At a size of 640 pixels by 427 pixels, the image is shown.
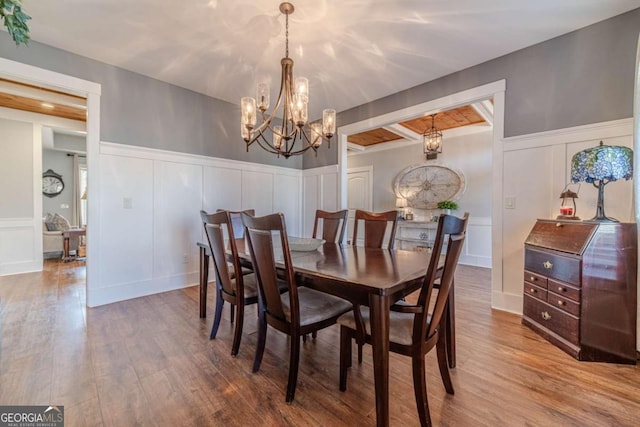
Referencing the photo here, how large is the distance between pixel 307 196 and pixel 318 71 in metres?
2.28

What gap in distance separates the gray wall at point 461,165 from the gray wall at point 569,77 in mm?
2265

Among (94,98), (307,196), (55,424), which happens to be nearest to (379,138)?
(307,196)

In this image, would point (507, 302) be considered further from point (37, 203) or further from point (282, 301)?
point (37, 203)

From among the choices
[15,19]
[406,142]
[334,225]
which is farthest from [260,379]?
[406,142]

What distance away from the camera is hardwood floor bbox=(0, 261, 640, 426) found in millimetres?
1339

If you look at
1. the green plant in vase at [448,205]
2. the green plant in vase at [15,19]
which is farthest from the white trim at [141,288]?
the green plant in vase at [448,205]

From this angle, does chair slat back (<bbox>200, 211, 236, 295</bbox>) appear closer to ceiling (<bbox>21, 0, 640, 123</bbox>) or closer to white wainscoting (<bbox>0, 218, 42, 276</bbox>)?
ceiling (<bbox>21, 0, 640, 123</bbox>)

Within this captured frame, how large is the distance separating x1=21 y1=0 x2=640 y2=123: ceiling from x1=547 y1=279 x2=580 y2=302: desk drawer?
2199mm

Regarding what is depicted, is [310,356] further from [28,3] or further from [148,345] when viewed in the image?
[28,3]

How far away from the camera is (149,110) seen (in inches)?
129

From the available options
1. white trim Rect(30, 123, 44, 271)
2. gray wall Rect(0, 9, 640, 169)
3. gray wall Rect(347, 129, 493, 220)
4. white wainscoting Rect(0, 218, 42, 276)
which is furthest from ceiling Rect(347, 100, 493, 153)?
white wainscoting Rect(0, 218, 42, 276)

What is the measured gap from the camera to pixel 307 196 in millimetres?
4902

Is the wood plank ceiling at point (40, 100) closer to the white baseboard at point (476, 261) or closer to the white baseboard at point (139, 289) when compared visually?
the white baseboard at point (139, 289)

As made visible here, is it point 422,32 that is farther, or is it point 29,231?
point 29,231
